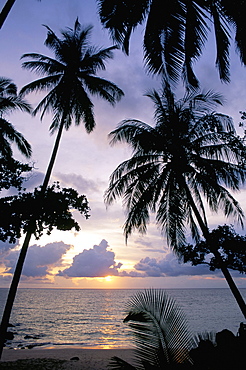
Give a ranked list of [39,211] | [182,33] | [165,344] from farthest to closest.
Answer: [39,211], [182,33], [165,344]

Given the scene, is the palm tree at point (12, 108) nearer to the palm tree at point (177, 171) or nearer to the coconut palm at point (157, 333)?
the palm tree at point (177, 171)

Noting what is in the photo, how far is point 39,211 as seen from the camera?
8086 mm

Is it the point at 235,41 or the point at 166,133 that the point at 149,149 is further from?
the point at 235,41

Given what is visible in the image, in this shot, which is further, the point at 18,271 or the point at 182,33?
the point at 18,271

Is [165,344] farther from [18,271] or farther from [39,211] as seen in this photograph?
[18,271]

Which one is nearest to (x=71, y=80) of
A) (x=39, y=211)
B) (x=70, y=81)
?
(x=70, y=81)

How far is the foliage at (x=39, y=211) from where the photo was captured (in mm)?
7781

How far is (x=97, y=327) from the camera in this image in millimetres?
32844

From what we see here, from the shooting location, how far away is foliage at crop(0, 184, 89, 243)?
778cm

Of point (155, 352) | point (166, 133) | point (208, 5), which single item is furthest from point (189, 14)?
point (166, 133)

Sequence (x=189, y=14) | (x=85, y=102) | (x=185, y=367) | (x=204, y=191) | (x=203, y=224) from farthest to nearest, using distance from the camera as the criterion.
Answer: (x=85, y=102) → (x=204, y=191) → (x=203, y=224) → (x=189, y=14) → (x=185, y=367)

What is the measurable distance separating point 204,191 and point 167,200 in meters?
1.60

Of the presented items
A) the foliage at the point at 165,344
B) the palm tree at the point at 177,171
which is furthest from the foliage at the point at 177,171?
the foliage at the point at 165,344

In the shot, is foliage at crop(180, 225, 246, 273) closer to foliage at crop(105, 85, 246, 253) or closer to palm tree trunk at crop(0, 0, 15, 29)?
foliage at crop(105, 85, 246, 253)
